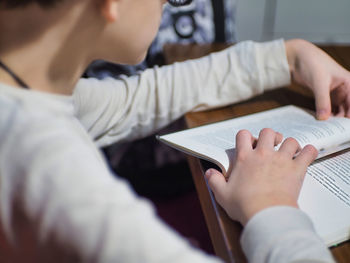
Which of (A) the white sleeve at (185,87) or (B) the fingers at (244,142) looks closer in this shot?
(B) the fingers at (244,142)

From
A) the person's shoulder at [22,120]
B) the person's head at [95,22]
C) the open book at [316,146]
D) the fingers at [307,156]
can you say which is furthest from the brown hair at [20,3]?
the fingers at [307,156]

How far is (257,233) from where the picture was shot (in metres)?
0.38

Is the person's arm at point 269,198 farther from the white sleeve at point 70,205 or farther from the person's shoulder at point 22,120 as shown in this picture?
the person's shoulder at point 22,120

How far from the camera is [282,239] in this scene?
0.37 meters

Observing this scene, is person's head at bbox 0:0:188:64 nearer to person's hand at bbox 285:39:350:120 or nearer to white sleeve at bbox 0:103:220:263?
white sleeve at bbox 0:103:220:263

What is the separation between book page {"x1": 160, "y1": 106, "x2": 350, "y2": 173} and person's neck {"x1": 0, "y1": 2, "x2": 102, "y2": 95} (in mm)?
194

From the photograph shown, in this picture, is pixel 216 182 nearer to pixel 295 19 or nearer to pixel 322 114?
pixel 322 114

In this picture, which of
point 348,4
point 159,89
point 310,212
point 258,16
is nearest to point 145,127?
point 159,89

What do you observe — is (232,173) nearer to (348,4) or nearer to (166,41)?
(166,41)

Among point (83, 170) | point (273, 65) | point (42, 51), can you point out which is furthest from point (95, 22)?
point (273, 65)

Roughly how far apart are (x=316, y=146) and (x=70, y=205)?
0.40m

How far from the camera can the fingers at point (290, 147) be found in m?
0.49

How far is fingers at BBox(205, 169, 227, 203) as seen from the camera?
454mm

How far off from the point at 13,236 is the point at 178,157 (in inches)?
27.4
